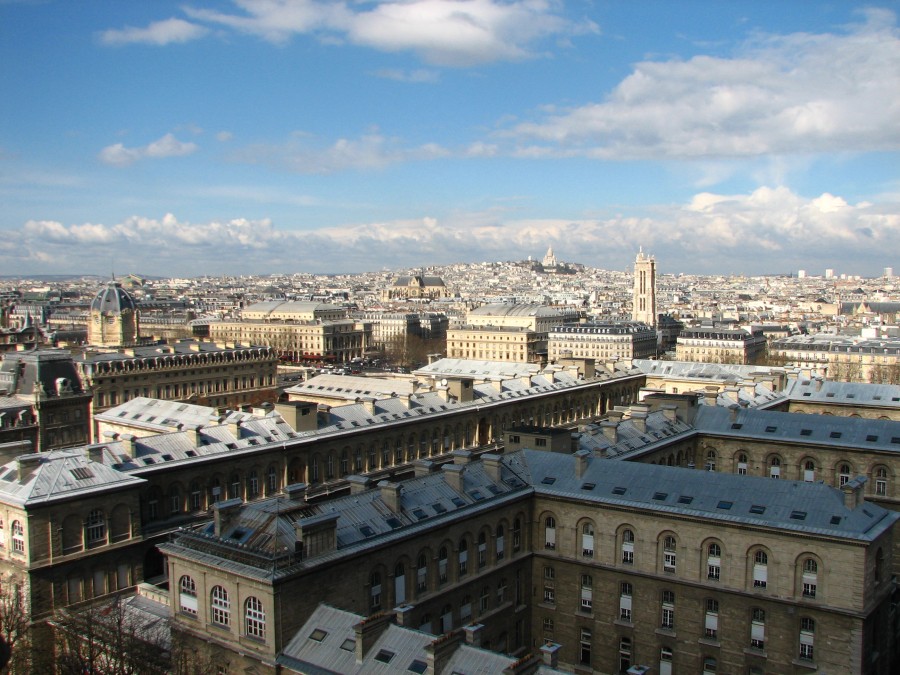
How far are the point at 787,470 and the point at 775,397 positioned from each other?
18338mm

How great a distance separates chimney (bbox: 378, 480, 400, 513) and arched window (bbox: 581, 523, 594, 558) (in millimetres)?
10042

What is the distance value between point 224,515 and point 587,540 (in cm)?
1734

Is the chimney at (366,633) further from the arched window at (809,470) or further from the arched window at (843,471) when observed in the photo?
the arched window at (843,471)

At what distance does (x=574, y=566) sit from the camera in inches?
1558

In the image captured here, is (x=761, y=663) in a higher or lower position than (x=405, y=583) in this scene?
lower

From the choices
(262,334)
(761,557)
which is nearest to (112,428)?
(761,557)

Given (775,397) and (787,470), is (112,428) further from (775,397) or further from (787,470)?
(775,397)

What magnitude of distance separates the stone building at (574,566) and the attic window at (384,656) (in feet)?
4.45

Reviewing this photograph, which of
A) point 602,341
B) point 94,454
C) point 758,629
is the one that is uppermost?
point 94,454

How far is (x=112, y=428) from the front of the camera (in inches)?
2489

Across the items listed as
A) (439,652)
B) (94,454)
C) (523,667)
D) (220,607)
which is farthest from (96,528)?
(523,667)

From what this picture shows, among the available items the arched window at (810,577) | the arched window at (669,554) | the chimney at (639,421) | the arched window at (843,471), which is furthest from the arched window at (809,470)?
the arched window at (810,577)

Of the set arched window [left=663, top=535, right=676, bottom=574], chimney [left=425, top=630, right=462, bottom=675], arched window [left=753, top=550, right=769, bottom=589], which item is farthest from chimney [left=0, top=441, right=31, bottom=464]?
arched window [left=753, top=550, right=769, bottom=589]

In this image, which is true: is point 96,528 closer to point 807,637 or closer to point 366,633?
point 366,633
